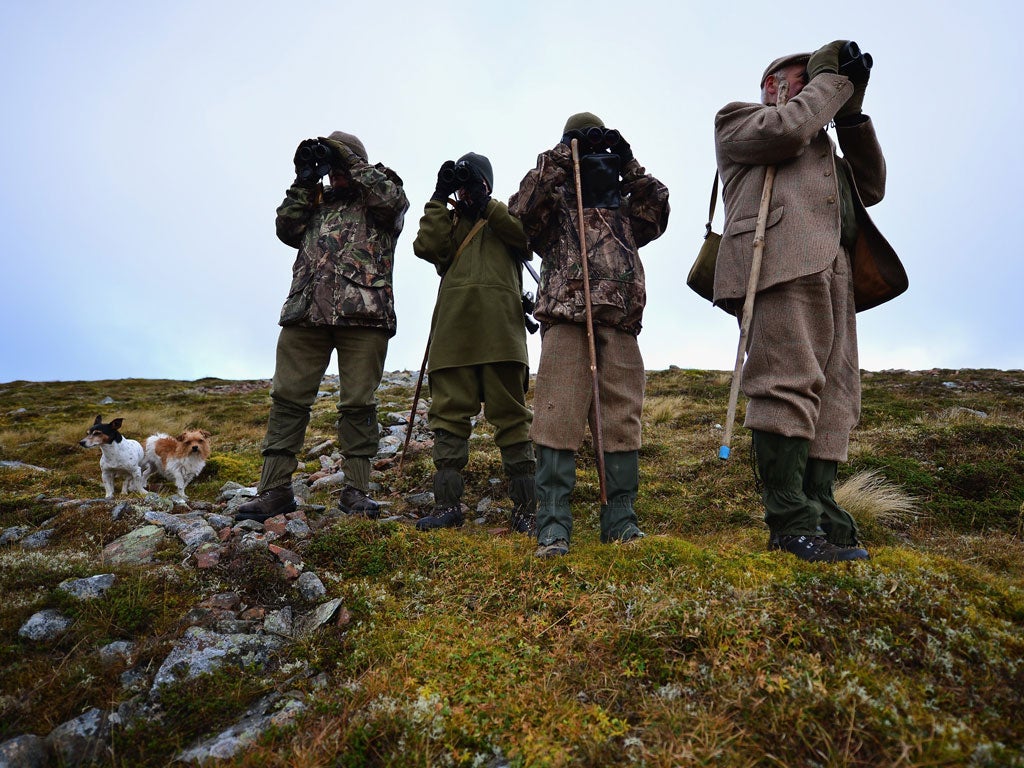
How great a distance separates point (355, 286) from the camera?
5.06 m

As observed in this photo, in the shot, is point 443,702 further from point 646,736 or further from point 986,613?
point 986,613

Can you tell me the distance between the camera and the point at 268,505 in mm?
4809

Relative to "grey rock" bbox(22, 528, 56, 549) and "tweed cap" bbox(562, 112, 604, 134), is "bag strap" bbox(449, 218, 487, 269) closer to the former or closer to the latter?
"tweed cap" bbox(562, 112, 604, 134)

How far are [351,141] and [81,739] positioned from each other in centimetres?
486

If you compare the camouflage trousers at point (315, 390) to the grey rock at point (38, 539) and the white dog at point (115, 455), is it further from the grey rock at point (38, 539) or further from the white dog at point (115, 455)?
the white dog at point (115, 455)

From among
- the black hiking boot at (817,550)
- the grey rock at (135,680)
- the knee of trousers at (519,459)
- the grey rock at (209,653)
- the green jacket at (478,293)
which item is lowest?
the grey rock at (135,680)

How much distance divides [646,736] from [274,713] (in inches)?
54.8

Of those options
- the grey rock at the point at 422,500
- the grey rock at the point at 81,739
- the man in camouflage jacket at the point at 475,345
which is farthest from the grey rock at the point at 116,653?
the grey rock at the point at 422,500

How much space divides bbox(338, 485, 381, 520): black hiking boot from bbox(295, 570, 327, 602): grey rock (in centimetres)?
175

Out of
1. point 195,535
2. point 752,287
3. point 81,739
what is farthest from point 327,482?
point 752,287

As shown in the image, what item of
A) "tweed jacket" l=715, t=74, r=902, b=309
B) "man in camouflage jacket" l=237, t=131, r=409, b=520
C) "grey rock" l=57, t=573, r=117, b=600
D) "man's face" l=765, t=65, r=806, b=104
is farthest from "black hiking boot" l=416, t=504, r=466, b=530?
"man's face" l=765, t=65, r=806, b=104

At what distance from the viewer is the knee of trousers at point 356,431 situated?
5.12 m

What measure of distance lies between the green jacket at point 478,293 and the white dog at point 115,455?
5532 mm

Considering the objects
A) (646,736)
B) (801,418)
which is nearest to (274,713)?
(646,736)
